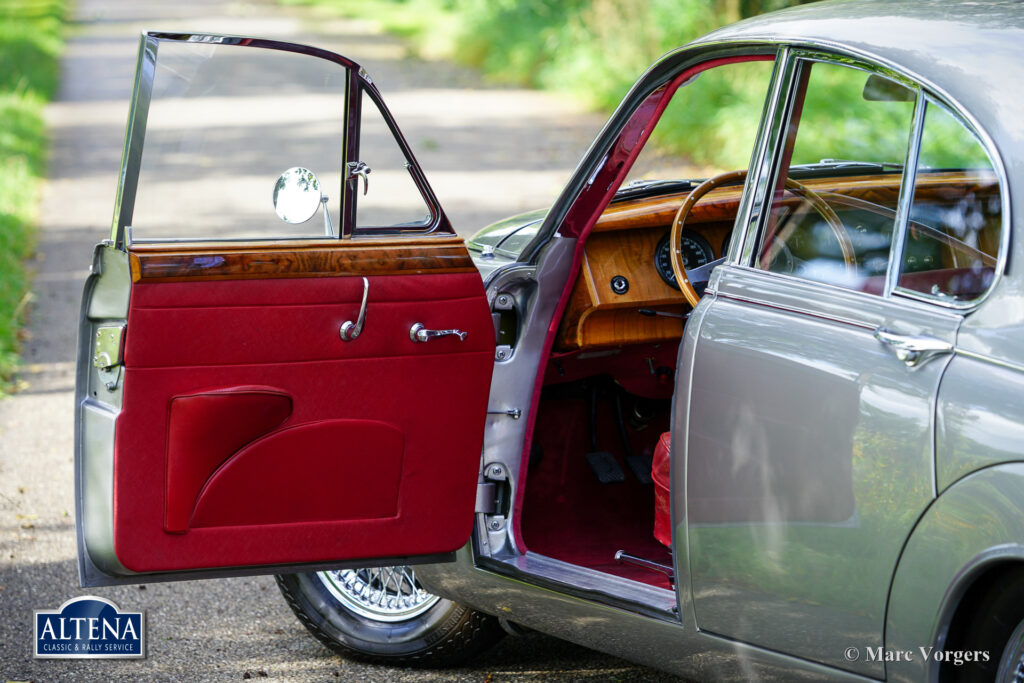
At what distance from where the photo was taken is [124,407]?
2.72 meters

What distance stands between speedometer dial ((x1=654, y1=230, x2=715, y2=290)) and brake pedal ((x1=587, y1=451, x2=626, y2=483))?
629 mm

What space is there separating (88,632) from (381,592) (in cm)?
103

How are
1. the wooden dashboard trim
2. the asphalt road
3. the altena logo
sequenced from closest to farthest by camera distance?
the wooden dashboard trim, the asphalt road, the altena logo

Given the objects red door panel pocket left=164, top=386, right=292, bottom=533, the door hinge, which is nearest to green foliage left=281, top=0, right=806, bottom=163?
the door hinge

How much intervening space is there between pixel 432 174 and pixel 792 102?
1037 centimetres

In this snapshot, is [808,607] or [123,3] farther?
[123,3]

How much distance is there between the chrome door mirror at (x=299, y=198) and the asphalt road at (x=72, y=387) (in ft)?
1.42

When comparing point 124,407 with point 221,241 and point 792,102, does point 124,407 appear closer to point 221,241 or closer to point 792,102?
point 221,241

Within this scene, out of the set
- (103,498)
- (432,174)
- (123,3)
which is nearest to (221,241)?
(103,498)

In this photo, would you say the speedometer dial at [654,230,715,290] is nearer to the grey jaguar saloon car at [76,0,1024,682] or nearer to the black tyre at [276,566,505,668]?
the grey jaguar saloon car at [76,0,1024,682]

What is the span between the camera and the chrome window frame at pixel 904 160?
228 cm

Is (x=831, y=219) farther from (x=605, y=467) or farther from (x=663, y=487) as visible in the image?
(x=605, y=467)

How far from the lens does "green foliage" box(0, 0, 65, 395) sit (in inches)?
330

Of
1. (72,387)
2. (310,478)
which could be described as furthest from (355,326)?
(72,387)
